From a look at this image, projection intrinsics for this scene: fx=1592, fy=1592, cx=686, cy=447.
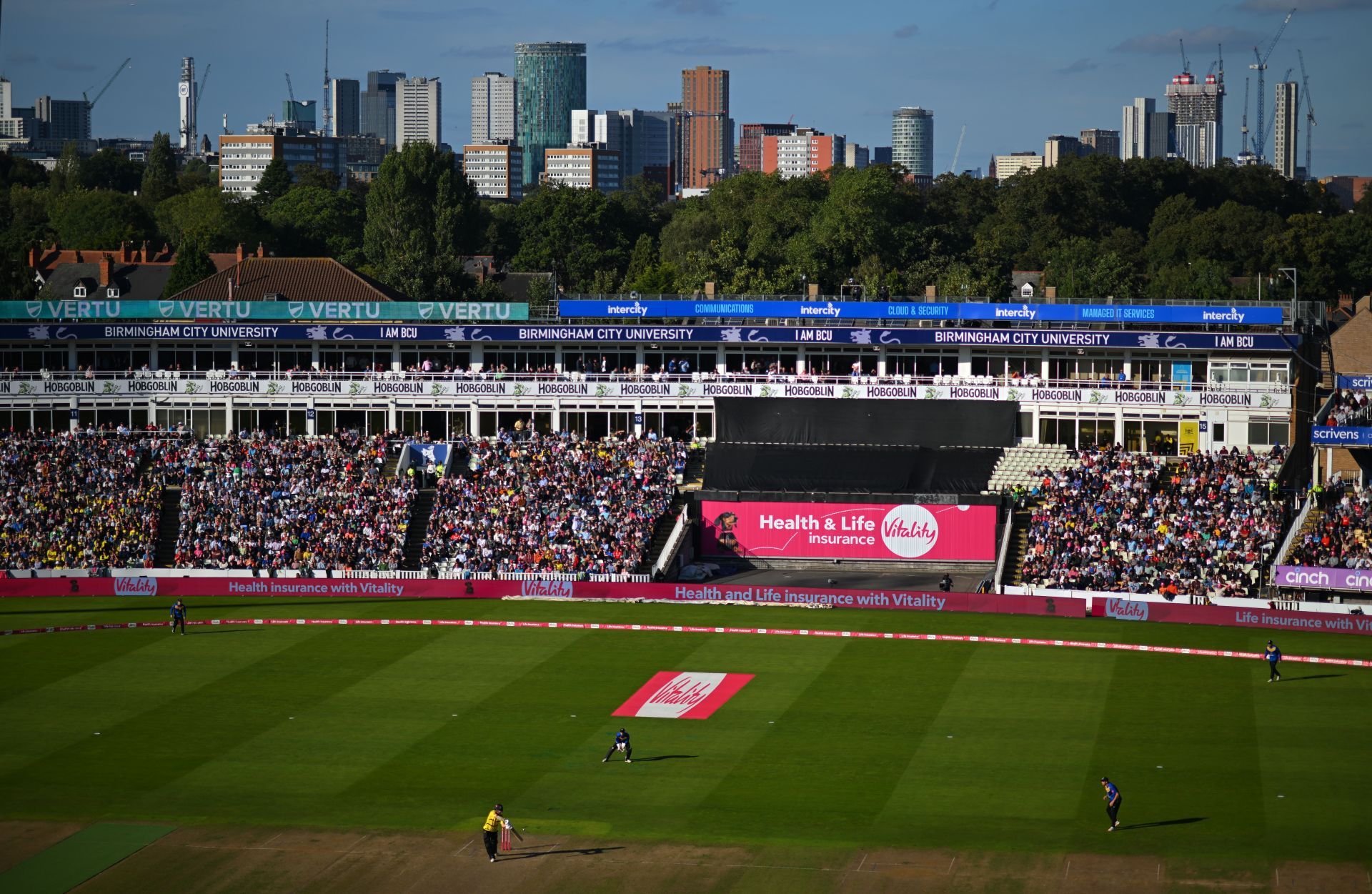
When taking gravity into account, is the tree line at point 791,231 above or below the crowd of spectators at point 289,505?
above

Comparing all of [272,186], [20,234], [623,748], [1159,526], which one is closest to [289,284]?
[1159,526]

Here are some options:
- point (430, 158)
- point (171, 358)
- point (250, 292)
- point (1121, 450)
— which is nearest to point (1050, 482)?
point (1121, 450)

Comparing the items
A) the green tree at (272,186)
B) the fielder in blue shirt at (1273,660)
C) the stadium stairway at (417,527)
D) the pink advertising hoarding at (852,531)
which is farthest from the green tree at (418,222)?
the fielder in blue shirt at (1273,660)

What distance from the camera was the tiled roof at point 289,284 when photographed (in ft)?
279

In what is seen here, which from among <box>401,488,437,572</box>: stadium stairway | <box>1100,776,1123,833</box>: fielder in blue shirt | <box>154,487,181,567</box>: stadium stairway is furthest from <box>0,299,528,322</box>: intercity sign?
<box>1100,776,1123,833</box>: fielder in blue shirt

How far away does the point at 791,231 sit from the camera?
130 metres

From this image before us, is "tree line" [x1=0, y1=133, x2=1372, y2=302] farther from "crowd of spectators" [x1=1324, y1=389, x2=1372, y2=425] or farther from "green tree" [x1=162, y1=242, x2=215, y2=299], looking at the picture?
"crowd of spectators" [x1=1324, y1=389, x2=1372, y2=425]

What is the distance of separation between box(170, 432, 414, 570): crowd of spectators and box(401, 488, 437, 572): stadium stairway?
49cm

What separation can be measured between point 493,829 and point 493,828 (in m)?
0.01

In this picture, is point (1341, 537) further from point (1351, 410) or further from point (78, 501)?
point (78, 501)

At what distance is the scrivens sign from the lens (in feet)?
223

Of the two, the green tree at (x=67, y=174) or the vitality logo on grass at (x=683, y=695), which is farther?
the green tree at (x=67, y=174)

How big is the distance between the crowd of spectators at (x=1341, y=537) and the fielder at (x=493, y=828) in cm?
3251

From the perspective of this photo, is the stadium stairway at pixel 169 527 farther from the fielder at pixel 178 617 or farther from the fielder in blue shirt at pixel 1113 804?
the fielder in blue shirt at pixel 1113 804
